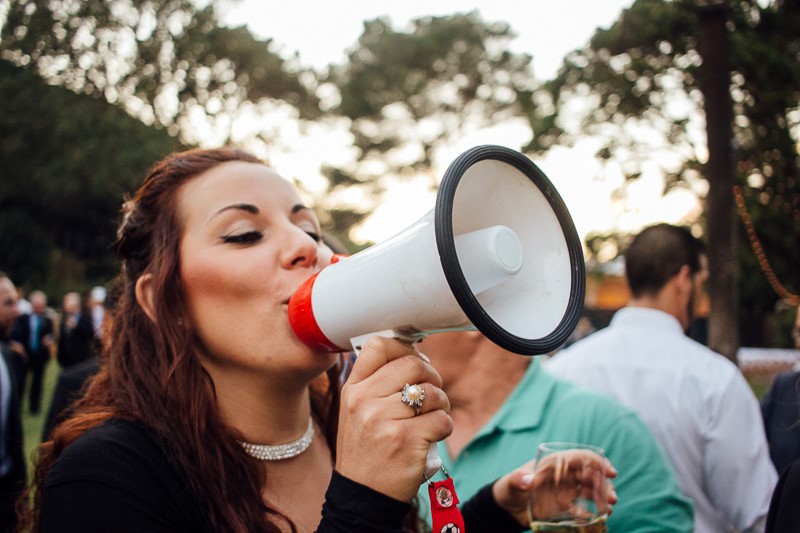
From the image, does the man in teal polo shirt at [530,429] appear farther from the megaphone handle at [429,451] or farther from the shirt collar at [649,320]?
the shirt collar at [649,320]

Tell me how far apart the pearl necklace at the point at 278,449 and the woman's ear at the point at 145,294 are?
396 millimetres

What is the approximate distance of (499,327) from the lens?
42.1 inches

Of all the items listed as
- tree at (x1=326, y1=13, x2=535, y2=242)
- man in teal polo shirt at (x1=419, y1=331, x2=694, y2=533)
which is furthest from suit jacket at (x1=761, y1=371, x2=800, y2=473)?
tree at (x1=326, y1=13, x2=535, y2=242)

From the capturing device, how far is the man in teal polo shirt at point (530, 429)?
2156 mm

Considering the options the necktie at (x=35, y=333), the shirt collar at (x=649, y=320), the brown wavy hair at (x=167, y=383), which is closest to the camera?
the brown wavy hair at (x=167, y=383)

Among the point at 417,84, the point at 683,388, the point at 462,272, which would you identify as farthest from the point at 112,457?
the point at 417,84

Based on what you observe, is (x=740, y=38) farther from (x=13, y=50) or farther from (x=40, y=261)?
(x=40, y=261)

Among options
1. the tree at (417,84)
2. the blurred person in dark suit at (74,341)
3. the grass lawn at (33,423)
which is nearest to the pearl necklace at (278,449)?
the grass lawn at (33,423)

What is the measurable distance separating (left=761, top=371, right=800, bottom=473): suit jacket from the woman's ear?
248 cm

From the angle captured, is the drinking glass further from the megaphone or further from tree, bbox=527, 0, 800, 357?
tree, bbox=527, 0, 800, 357

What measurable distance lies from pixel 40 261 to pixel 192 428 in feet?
82.8

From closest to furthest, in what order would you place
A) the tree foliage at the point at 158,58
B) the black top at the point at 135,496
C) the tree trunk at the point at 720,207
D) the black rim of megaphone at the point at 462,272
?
the black rim of megaphone at the point at 462,272 < the black top at the point at 135,496 < the tree trunk at the point at 720,207 < the tree foliage at the point at 158,58

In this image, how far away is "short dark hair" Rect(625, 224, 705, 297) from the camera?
3791 millimetres

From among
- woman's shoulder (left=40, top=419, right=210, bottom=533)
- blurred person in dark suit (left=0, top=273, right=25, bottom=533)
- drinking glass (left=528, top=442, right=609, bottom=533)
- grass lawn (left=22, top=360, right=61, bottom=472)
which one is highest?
woman's shoulder (left=40, top=419, right=210, bottom=533)
